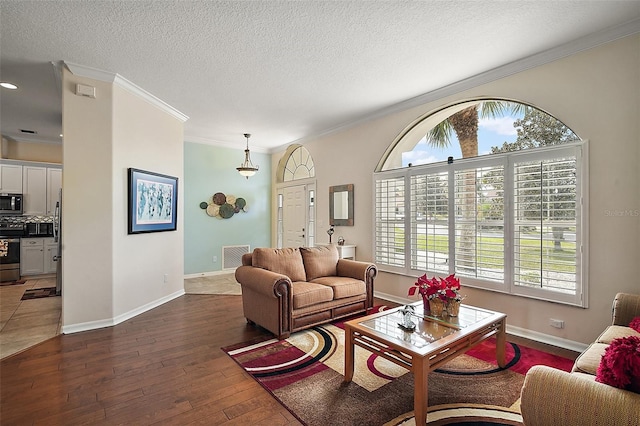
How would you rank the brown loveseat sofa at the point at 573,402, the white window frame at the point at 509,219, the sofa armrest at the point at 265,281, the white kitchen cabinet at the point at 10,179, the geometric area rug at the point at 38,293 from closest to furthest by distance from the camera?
the brown loveseat sofa at the point at 573,402 < the white window frame at the point at 509,219 < the sofa armrest at the point at 265,281 < the geometric area rug at the point at 38,293 < the white kitchen cabinet at the point at 10,179

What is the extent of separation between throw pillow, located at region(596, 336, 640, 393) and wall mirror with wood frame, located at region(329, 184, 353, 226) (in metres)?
4.12

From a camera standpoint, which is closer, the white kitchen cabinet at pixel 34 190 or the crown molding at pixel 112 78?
the crown molding at pixel 112 78

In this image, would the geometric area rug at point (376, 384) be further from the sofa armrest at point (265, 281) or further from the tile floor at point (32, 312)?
the tile floor at point (32, 312)

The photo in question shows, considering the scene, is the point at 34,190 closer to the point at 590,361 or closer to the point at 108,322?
the point at 108,322

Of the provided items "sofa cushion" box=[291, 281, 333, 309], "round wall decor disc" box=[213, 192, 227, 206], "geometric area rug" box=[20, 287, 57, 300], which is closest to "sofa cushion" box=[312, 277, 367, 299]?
"sofa cushion" box=[291, 281, 333, 309]

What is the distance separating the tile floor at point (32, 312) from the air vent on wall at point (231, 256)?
Result: 2.28 feet

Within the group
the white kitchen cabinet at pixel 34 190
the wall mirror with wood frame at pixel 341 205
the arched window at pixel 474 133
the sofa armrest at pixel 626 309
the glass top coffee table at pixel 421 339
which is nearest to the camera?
the glass top coffee table at pixel 421 339

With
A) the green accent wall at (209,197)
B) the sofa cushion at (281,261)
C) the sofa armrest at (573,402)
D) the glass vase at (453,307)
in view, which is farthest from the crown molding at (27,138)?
the sofa armrest at (573,402)

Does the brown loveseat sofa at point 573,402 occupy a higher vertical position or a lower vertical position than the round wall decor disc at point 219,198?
lower

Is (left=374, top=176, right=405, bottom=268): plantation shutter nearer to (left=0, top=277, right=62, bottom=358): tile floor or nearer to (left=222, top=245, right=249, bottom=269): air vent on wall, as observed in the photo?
(left=222, top=245, right=249, bottom=269): air vent on wall

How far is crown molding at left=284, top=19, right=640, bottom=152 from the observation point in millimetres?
2742

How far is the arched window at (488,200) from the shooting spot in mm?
3078

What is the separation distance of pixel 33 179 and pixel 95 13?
576 centimetres

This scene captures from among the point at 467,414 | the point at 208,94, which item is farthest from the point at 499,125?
the point at 208,94
